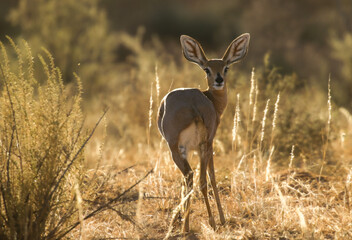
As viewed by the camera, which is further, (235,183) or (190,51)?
(190,51)

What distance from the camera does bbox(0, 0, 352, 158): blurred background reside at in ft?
29.6

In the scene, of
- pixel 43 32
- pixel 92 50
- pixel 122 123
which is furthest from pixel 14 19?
pixel 122 123

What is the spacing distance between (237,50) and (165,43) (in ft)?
54.6

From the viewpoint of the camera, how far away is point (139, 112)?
9078mm

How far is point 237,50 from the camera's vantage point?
5309mm

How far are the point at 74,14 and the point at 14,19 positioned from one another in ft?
5.10

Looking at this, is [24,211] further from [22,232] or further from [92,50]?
[92,50]

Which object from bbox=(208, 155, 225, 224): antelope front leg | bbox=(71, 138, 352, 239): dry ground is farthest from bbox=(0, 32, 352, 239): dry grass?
bbox=(208, 155, 225, 224): antelope front leg

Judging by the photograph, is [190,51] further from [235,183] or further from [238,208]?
[238,208]

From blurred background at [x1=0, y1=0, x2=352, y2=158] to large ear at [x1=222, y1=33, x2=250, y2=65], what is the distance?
65cm

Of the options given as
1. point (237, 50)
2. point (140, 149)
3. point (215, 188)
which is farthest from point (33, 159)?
point (140, 149)

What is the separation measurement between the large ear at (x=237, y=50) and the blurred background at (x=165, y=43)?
25.7 inches

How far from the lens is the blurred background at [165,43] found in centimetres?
903

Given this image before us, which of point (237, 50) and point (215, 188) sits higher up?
point (237, 50)
